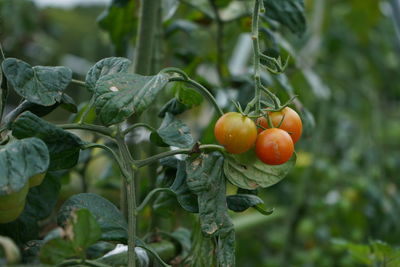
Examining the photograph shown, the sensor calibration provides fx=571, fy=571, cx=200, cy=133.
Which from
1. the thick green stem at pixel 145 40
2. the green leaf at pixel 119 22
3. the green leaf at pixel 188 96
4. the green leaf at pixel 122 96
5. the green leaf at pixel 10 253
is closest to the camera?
the green leaf at pixel 10 253

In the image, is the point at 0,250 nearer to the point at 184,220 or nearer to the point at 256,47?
the point at 256,47

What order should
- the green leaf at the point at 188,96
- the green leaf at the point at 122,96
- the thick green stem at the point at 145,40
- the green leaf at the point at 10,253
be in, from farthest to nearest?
the thick green stem at the point at 145,40 → the green leaf at the point at 188,96 → the green leaf at the point at 122,96 → the green leaf at the point at 10,253

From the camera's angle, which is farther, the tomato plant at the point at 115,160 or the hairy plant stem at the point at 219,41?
the hairy plant stem at the point at 219,41

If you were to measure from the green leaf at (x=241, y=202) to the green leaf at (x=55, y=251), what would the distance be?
190 mm

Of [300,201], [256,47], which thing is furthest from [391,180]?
[256,47]

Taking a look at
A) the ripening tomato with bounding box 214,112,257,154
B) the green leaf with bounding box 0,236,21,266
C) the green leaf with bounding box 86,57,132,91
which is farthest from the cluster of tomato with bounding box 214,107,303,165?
the green leaf with bounding box 0,236,21,266

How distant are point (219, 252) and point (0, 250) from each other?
0.20m

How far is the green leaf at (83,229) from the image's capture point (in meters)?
0.47

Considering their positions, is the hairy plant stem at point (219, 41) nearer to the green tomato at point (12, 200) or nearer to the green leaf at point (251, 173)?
the green leaf at point (251, 173)

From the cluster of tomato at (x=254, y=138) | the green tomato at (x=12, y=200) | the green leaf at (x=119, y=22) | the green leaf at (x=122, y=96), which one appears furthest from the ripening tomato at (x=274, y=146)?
the green leaf at (x=119, y=22)

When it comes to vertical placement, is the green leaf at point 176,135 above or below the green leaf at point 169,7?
below

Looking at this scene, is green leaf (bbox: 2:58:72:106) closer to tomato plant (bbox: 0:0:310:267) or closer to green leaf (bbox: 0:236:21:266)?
tomato plant (bbox: 0:0:310:267)

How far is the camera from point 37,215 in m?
0.60

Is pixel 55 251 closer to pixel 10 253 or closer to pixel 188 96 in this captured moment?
pixel 10 253
